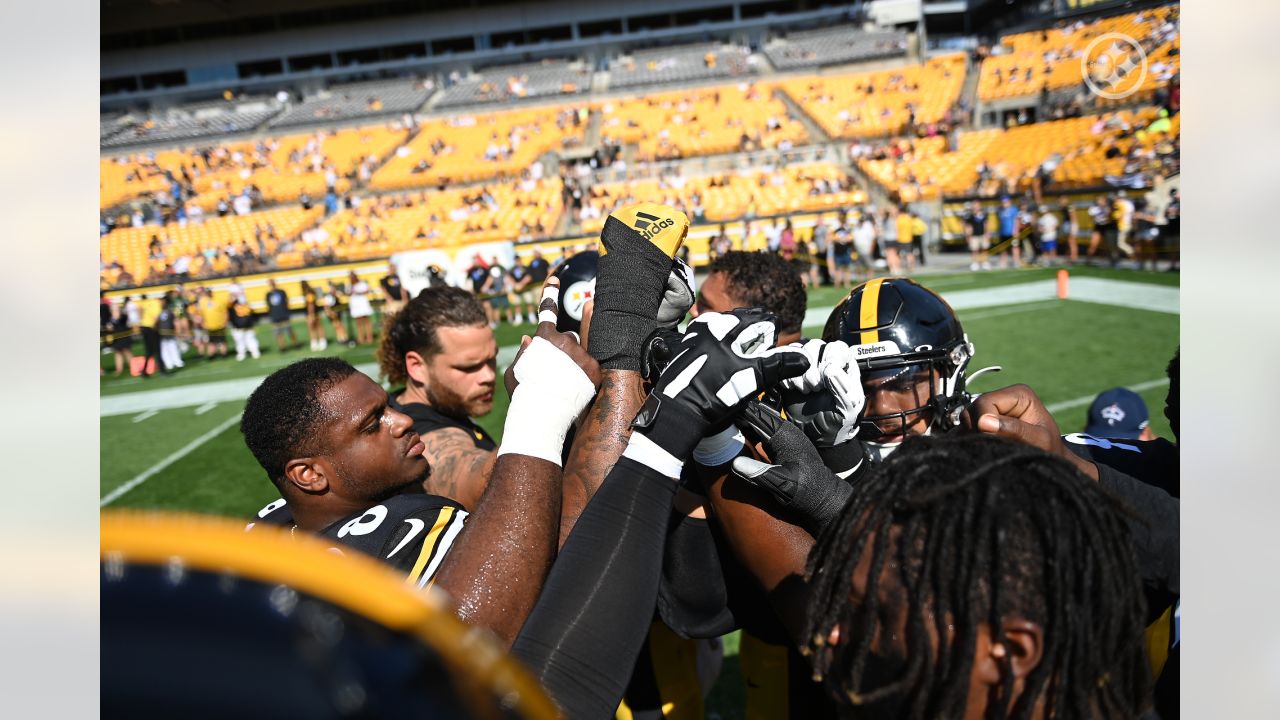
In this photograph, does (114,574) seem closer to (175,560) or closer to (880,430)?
(175,560)

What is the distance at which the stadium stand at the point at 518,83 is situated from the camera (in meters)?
40.1

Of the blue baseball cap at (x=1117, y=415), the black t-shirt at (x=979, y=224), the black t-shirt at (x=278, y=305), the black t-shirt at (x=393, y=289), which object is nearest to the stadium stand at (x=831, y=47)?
the black t-shirt at (x=979, y=224)

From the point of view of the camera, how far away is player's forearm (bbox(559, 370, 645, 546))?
1.97 m

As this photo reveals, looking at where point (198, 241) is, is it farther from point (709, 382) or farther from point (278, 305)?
point (709, 382)

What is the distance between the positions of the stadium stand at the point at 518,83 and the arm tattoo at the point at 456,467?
38793 mm

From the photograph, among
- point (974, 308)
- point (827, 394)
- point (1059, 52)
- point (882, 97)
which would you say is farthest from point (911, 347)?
point (1059, 52)

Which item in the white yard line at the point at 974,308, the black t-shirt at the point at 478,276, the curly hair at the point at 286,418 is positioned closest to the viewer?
the curly hair at the point at 286,418

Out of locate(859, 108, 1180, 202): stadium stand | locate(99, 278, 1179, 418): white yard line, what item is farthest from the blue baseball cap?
locate(859, 108, 1180, 202): stadium stand

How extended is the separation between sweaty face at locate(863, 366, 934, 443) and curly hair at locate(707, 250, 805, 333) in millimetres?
739

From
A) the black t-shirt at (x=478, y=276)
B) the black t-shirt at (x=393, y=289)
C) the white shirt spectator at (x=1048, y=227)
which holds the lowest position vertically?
the black t-shirt at (x=393, y=289)

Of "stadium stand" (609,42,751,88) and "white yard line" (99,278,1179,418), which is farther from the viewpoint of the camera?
"stadium stand" (609,42,751,88)

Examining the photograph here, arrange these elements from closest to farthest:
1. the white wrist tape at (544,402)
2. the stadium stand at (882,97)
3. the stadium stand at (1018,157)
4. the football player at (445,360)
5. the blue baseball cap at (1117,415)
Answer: the white wrist tape at (544,402)
the football player at (445,360)
the blue baseball cap at (1117,415)
the stadium stand at (1018,157)
the stadium stand at (882,97)

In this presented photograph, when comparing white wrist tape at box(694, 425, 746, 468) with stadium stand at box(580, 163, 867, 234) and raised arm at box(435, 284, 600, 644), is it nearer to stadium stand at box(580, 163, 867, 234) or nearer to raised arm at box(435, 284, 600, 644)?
raised arm at box(435, 284, 600, 644)

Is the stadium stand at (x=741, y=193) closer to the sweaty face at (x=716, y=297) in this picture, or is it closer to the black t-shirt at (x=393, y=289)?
the black t-shirt at (x=393, y=289)
